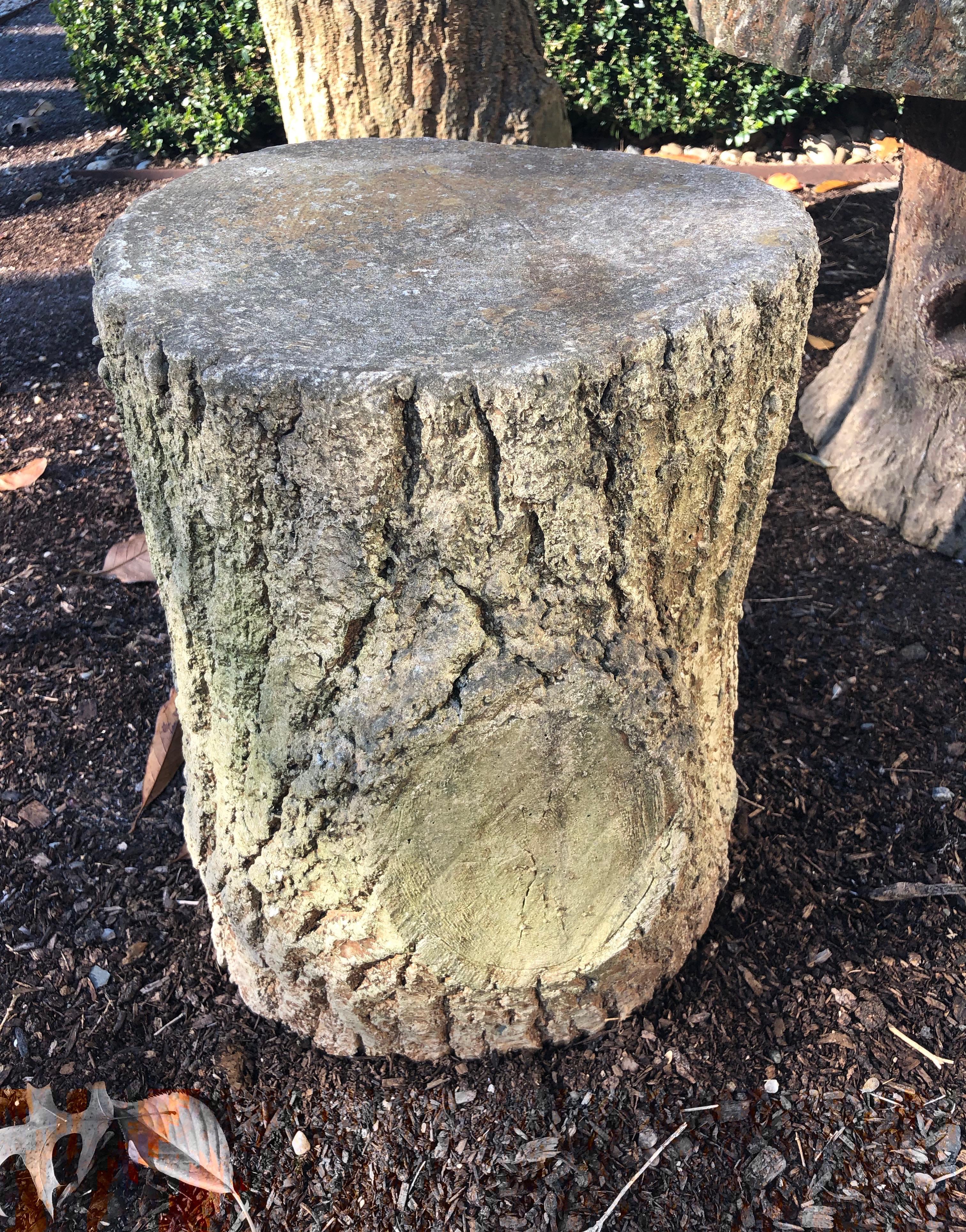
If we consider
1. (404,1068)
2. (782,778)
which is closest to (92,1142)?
(404,1068)

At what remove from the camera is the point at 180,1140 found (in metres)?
1.54

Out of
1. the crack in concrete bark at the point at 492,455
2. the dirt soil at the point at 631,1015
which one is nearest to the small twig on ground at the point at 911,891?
the dirt soil at the point at 631,1015

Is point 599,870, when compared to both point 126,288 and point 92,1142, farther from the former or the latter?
point 126,288

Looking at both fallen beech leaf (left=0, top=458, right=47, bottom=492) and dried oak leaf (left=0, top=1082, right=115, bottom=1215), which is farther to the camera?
fallen beech leaf (left=0, top=458, right=47, bottom=492)

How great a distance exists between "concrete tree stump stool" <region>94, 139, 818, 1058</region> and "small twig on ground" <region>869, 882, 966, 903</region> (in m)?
0.35

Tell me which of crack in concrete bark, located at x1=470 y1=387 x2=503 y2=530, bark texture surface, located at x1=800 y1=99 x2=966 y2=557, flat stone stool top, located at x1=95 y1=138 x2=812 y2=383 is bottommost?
bark texture surface, located at x1=800 y1=99 x2=966 y2=557

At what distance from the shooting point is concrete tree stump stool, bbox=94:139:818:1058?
46.2 inches

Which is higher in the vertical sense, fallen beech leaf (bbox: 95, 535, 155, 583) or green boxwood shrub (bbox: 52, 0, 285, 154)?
green boxwood shrub (bbox: 52, 0, 285, 154)

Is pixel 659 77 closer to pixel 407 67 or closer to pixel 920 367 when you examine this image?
pixel 407 67

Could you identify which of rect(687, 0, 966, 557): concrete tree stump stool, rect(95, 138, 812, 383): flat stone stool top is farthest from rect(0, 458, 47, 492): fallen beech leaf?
rect(687, 0, 966, 557): concrete tree stump stool

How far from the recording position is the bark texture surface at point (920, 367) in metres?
2.54

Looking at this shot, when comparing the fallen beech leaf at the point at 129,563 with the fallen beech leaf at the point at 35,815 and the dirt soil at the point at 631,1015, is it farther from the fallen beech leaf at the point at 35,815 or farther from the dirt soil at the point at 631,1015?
the fallen beech leaf at the point at 35,815

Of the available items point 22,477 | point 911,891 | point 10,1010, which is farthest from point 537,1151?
point 22,477

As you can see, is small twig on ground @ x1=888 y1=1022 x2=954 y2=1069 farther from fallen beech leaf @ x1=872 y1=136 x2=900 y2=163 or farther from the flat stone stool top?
fallen beech leaf @ x1=872 y1=136 x2=900 y2=163
